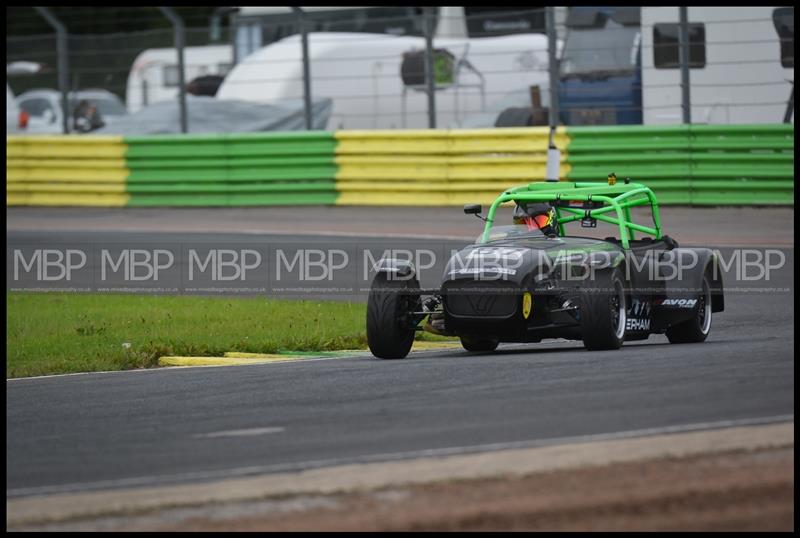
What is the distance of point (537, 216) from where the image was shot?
11.6 metres

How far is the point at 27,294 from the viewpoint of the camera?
16.0 metres

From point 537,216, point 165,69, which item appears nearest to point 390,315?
point 537,216

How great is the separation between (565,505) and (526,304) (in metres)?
4.54

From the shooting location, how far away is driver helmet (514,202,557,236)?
11.5m

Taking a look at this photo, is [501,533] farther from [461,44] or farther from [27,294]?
[461,44]

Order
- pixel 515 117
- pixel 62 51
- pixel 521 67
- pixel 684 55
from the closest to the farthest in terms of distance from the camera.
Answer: pixel 684 55 < pixel 515 117 < pixel 521 67 < pixel 62 51

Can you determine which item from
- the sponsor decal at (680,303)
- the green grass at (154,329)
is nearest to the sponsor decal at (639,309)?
the sponsor decal at (680,303)

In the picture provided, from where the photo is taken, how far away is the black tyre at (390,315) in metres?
10.6

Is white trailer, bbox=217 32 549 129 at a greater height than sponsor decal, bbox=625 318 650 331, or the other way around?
white trailer, bbox=217 32 549 129

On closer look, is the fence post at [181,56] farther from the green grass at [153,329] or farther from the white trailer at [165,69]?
the green grass at [153,329]

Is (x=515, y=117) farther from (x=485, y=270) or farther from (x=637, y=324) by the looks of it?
(x=485, y=270)

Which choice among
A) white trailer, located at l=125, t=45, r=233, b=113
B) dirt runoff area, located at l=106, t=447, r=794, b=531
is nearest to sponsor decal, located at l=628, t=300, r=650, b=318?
dirt runoff area, located at l=106, t=447, r=794, b=531

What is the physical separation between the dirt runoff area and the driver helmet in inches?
208

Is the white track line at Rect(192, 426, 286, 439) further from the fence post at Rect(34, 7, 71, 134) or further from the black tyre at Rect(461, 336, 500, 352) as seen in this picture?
the fence post at Rect(34, 7, 71, 134)
